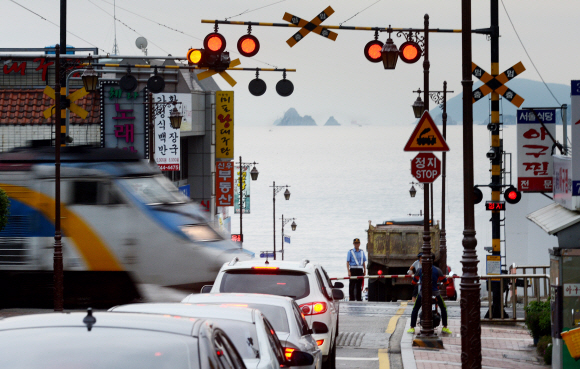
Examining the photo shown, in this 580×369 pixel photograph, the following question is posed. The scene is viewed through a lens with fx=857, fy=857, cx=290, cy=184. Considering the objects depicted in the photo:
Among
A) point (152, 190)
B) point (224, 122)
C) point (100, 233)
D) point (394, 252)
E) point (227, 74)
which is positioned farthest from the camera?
point (224, 122)

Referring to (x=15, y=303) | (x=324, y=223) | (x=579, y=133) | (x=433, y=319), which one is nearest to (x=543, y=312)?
(x=433, y=319)

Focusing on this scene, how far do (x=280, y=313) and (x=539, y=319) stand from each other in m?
8.08

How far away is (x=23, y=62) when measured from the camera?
4044 cm

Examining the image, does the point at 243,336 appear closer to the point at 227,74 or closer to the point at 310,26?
the point at 310,26

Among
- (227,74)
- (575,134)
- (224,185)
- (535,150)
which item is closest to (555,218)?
(575,134)

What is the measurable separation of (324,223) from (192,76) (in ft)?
276

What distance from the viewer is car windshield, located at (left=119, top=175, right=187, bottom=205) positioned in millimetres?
18141

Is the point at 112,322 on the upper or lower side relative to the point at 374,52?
lower

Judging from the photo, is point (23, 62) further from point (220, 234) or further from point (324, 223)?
point (324, 223)

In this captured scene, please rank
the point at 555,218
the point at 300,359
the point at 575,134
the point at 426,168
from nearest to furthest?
1. the point at 300,359
2. the point at 575,134
3. the point at 555,218
4. the point at 426,168

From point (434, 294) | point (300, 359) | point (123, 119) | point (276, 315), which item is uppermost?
point (123, 119)

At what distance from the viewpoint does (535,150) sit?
18.7m

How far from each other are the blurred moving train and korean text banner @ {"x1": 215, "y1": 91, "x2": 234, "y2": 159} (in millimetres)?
25982

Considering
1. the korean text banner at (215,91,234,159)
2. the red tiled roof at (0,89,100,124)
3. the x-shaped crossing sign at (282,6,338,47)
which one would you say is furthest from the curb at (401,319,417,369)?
the korean text banner at (215,91,234,159)
